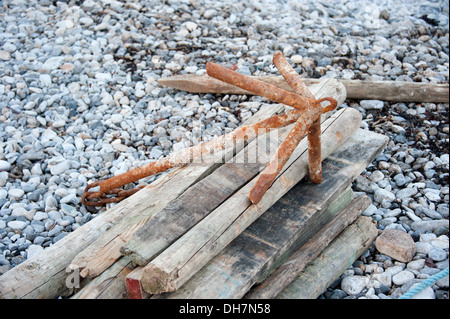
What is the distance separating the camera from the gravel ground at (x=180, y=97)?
3.27 metres

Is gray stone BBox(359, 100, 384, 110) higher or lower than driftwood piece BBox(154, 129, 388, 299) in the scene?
lower

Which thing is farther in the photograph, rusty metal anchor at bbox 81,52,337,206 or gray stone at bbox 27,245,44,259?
gray stone at bbox 27,245,44,259

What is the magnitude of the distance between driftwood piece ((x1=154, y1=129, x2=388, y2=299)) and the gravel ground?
0.47 metres

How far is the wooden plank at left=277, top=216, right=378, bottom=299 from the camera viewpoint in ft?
8.21

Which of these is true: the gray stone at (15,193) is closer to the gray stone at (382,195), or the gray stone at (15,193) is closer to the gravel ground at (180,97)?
the gravel ground at (180,97)

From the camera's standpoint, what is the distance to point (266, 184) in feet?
8.26

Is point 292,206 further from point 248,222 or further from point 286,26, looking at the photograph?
point 286,26

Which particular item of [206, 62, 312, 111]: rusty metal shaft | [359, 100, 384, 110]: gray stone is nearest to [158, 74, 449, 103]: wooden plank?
[359, 100, 384, 110]: gray stone

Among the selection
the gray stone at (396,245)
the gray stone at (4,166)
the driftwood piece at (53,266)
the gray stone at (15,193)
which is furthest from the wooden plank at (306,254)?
the gray stone at (4,166)

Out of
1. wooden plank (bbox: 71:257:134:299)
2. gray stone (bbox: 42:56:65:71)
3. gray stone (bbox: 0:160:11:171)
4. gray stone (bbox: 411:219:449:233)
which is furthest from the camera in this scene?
gray stone (bbox: 42:56:65:71)

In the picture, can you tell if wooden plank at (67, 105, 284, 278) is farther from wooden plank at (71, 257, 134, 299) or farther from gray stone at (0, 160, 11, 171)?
Answer: gray stone at (0, 160, 11, 171)

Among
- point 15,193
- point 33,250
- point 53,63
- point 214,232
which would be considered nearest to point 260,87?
point 214,232

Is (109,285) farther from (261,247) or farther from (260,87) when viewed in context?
(260,87)

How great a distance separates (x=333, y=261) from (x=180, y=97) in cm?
244
